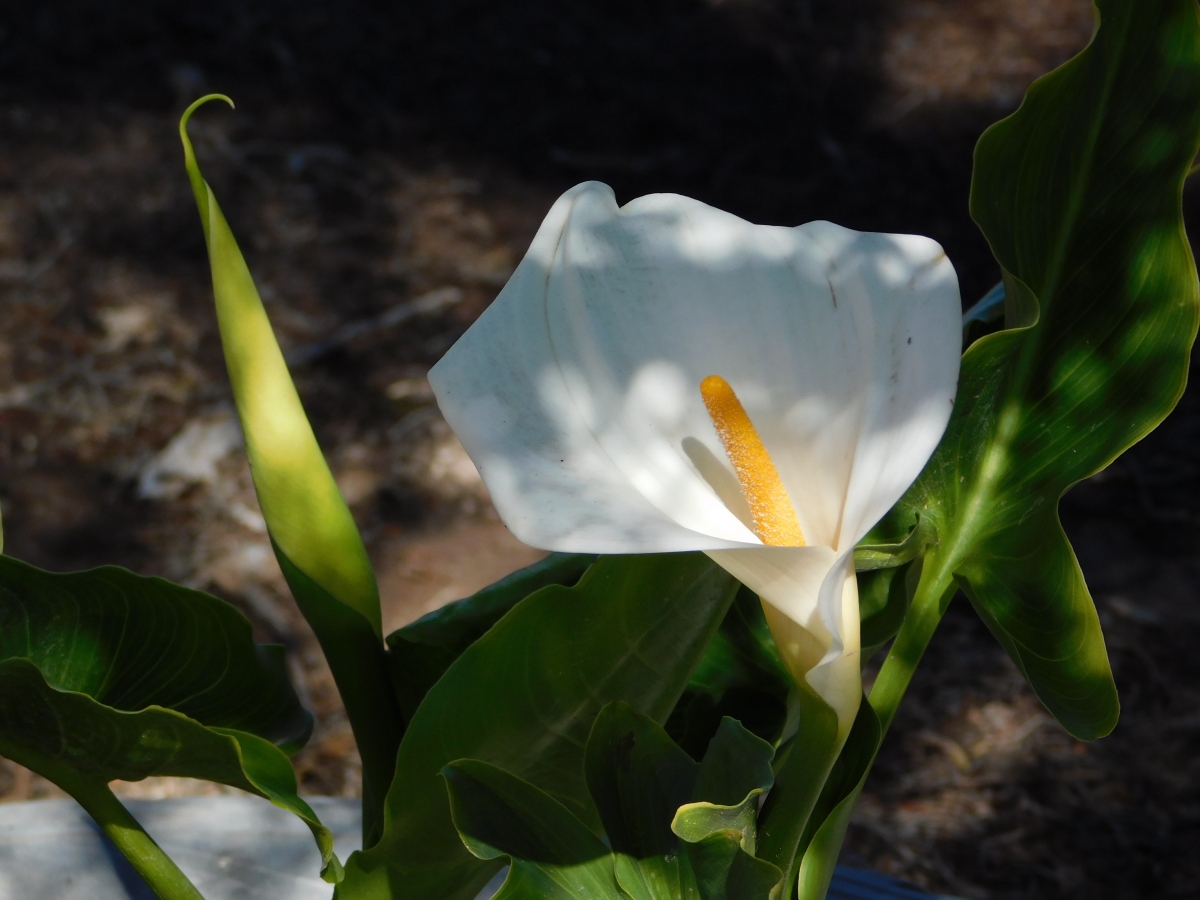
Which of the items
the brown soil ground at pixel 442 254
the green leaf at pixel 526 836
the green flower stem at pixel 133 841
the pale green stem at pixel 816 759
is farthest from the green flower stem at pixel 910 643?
the brown soil ground at pixel 442 254

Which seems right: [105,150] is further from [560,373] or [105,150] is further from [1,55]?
[560,373]

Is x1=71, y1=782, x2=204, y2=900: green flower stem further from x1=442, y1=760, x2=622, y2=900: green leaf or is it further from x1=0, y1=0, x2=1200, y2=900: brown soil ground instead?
x1=0, y1=0, x2=1200, y2=900: brown soil ground

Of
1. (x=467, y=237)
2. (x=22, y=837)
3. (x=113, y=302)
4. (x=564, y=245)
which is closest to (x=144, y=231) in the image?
(x=113, y=302)

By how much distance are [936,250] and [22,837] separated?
528mm

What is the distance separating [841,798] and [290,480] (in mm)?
226

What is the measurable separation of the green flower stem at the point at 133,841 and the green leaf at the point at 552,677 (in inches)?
3.4

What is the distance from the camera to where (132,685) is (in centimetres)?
47

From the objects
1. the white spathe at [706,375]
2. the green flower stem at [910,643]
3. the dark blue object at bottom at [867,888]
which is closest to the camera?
the white spathe at [706,375]

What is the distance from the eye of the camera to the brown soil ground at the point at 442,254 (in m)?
1.12

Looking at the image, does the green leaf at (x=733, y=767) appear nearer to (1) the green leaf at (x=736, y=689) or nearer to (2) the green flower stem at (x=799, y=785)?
(2) the green flower stem at (x=799, y=785)

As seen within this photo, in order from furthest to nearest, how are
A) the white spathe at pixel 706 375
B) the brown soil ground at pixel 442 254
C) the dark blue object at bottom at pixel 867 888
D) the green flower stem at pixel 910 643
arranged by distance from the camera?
the brown soil ground at pixel 442 254
the dark blue object at bottom at pixel 867 888
the green flower stem at pixel 910 643
the white spathe at pixel 706 375

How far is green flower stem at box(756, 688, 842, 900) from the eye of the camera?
1.23ft

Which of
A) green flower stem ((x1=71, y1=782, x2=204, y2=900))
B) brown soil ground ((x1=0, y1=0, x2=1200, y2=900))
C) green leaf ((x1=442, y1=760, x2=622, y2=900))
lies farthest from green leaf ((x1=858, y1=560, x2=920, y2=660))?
brown soil ground ((x1=0, y1=0, x2=1200, y2=900))

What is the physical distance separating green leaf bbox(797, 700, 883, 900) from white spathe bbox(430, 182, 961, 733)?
0.05 meters
